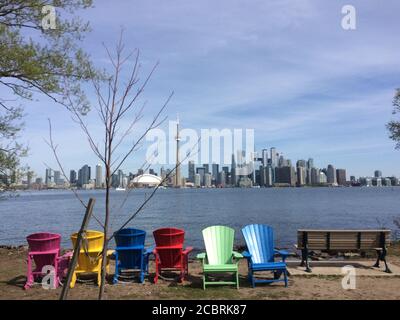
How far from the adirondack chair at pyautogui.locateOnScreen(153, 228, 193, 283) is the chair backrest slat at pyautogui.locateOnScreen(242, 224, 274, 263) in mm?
1314

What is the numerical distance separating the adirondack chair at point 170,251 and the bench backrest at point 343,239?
274 centimetres

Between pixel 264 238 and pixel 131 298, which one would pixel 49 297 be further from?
pixel 264 238

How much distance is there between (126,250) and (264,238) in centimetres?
285

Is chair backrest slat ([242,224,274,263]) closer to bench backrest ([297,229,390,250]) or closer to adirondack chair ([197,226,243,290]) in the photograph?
adirondack chair ([197,226,243,290])

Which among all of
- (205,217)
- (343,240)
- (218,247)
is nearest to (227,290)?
(218,247)

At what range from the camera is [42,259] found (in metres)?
7.56

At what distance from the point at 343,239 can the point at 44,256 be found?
6343mm

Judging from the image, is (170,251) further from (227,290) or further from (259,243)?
(259,243)

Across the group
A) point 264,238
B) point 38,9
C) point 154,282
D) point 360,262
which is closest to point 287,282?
point 264,238

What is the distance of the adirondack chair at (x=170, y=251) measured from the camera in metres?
7.81

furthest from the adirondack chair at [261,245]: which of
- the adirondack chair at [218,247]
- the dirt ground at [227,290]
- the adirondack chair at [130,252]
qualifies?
the adirondack chair at [130,252]

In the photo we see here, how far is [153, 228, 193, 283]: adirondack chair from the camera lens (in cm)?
781
